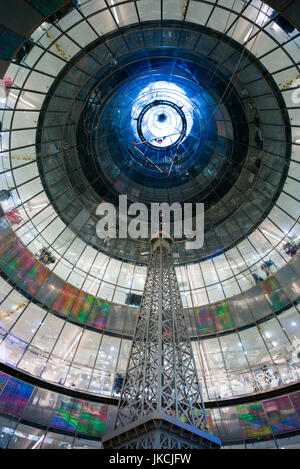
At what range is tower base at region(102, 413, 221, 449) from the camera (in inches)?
460

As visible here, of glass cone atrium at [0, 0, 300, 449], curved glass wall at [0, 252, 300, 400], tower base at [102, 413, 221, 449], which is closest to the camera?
tower base at [102, 413, 221, 449]

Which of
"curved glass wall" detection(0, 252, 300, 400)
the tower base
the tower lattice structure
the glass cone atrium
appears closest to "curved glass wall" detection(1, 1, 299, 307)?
the glass cone atrium

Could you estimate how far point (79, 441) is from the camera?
20281 millimetres

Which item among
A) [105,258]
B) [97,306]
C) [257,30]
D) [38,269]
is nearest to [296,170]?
[257,30]

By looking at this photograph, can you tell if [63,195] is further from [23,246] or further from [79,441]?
[79,441]

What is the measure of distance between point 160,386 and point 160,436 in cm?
233

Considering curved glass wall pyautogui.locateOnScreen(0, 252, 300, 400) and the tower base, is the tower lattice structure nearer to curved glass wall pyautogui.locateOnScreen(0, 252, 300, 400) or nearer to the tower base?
the tower base

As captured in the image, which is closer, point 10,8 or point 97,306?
point 10,8

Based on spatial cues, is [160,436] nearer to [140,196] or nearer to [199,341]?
[199,341]

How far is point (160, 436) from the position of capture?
11.7m

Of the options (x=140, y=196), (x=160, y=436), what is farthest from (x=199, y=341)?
(x=160, y=436)
